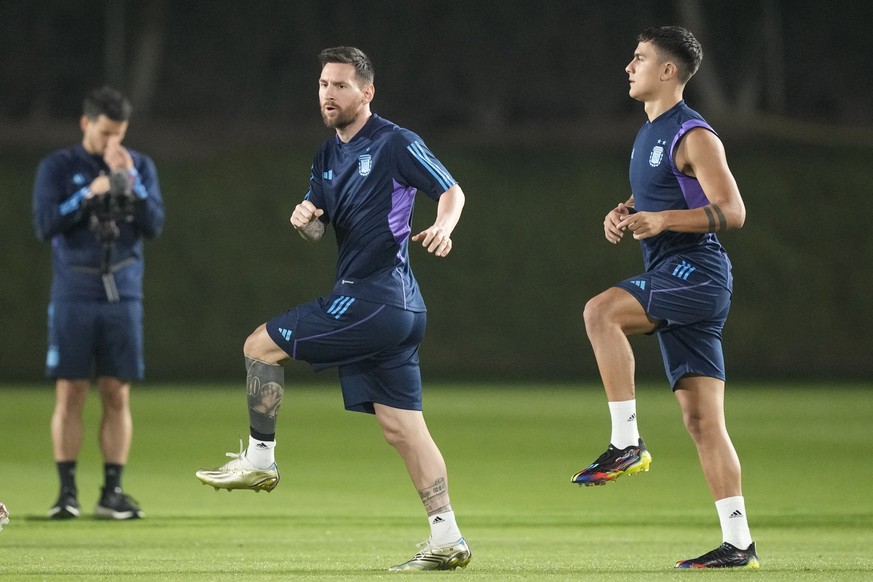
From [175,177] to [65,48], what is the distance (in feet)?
9.37

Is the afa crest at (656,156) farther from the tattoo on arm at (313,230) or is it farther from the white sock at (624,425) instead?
the tattoo on arm at (313,230)

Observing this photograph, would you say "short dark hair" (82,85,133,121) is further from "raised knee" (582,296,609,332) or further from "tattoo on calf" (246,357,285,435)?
"raised knee" (582,296,609,332)

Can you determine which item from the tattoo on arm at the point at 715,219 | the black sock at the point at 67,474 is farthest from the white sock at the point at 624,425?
the black sock at the point at 67,474

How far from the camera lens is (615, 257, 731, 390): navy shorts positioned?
210 inches

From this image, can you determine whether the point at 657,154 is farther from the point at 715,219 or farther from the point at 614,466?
the point at 614,466

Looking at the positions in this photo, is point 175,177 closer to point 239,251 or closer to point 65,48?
point 239,251

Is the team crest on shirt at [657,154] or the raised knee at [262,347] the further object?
the team crest on shirt at [657,154]

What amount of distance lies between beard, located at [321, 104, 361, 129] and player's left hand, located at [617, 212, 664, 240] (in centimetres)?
108

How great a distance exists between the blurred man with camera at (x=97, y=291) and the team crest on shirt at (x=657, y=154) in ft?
Answer: 10.7

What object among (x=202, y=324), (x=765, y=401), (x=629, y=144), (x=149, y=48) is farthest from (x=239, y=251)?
(x=765, y=401)

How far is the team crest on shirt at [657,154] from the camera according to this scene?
17.9 ft

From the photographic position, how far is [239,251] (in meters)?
19.2

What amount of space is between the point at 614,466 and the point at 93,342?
3.56 meters

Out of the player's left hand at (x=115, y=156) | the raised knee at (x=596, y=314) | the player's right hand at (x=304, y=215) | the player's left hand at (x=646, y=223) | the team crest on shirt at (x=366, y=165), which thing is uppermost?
the player's left hand at (x=115, y=156)
